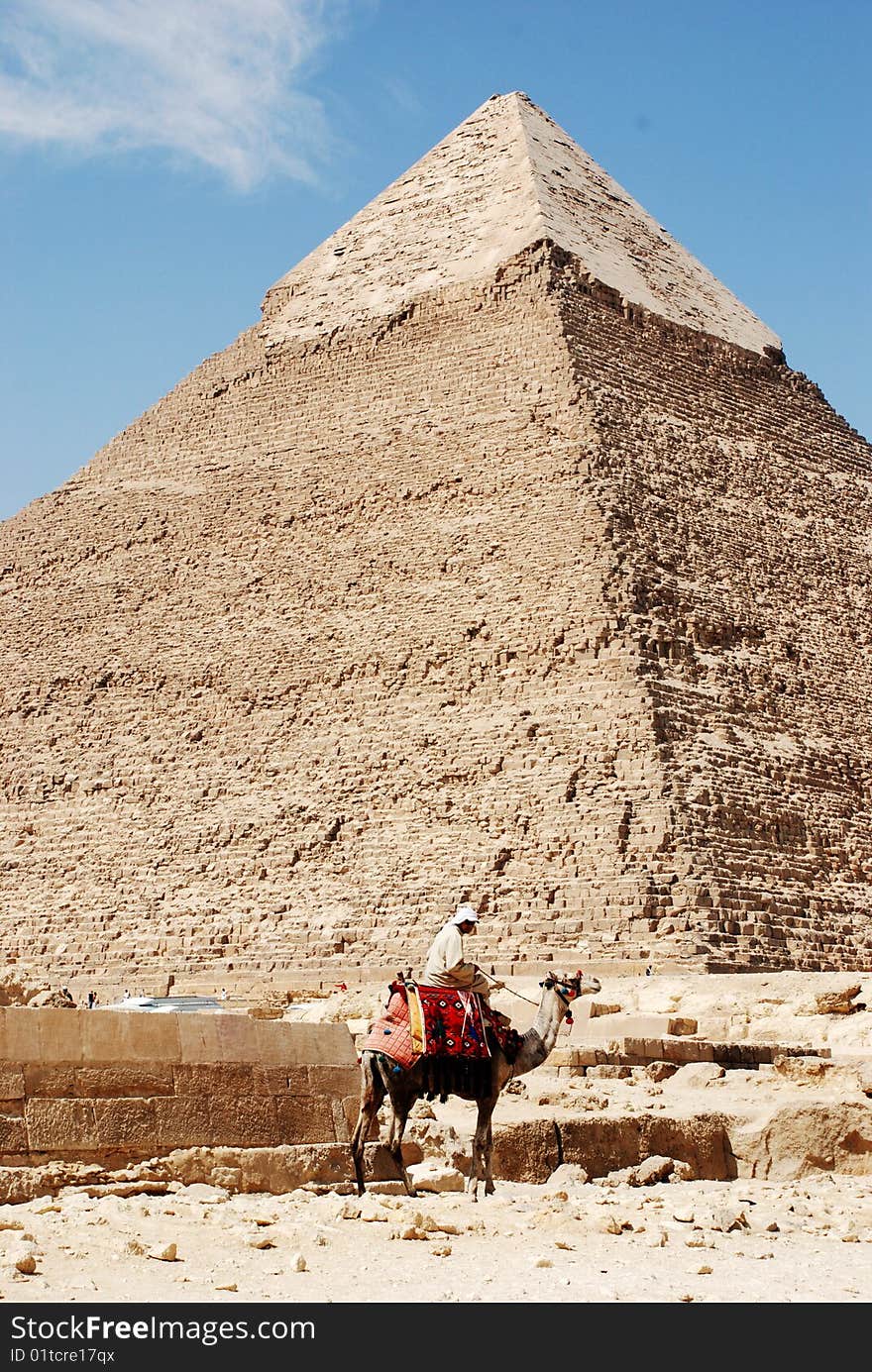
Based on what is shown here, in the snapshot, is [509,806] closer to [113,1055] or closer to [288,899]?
[288,899]

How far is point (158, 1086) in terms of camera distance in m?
6.79

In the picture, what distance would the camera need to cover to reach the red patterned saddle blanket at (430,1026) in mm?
7477

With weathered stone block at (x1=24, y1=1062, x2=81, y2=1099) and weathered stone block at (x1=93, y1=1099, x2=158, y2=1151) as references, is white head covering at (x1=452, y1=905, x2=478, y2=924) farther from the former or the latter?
weathered stone block at (x1=24, y1=1062, x2=81, y2=1099)

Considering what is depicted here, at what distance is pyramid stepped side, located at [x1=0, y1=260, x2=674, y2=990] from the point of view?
23812mm

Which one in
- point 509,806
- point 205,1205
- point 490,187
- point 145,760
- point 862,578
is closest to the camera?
point 205,1205

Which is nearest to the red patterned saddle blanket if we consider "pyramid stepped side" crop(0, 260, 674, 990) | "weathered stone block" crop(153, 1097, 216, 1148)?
"weathered stone block" crop(153, 1097, 216, 1148)

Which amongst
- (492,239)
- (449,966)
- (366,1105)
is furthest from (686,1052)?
(492,239)

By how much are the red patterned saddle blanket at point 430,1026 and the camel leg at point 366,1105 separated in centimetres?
9

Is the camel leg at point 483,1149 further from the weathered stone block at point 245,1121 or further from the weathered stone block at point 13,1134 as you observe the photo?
the weathered stone block at point 13,1134

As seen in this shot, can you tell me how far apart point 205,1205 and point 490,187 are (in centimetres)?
3262

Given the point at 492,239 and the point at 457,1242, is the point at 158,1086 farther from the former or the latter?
the point at 492,239
